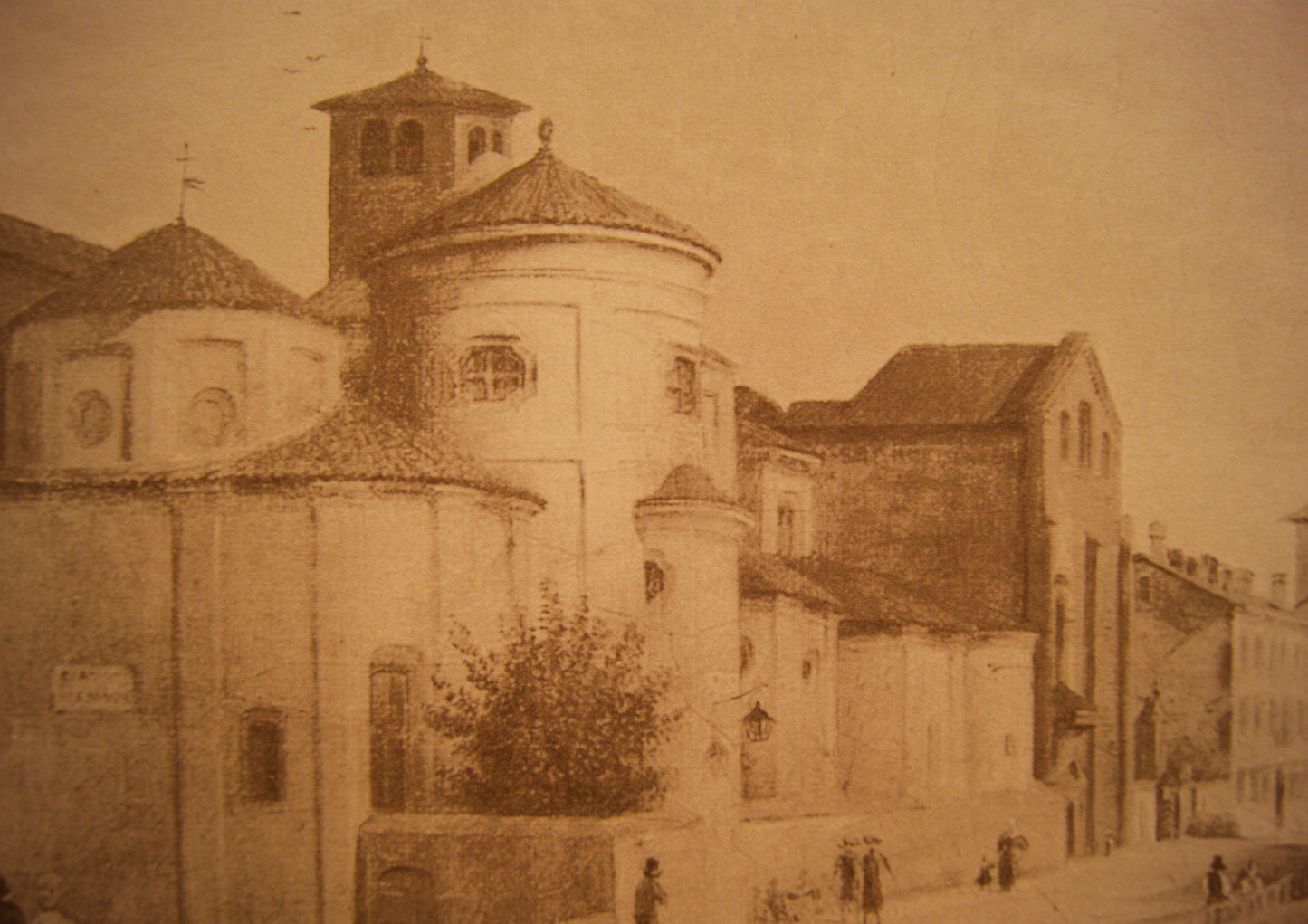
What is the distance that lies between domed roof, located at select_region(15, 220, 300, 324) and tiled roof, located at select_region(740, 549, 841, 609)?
183 cm

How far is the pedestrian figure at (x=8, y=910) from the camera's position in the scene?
3.87 metres

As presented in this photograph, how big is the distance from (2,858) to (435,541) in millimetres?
1697

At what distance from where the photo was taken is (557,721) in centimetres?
412

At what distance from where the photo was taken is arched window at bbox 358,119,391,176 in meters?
4.52

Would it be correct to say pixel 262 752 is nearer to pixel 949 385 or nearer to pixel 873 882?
pixel 873 882

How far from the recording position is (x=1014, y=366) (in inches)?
196

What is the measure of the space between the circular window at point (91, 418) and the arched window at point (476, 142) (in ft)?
5.04

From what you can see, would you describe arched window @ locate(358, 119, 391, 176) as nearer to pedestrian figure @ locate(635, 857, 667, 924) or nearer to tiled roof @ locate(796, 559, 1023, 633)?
tiled roof @ locate(796, 559, 1023, 633)

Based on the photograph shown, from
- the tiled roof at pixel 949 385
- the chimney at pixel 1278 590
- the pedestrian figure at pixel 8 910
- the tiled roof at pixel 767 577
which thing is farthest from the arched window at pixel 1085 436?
the pedestrian figure at pixel 8 910

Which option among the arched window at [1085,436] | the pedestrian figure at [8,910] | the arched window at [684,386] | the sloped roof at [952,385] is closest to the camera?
the pedestrian figure at [8,910]

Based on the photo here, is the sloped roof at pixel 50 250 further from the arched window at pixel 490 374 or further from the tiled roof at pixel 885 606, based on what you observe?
the tiled roof at pixel 885 606

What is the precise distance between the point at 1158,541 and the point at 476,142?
10.1 ft

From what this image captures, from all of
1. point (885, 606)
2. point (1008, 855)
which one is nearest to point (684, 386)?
point (885, 606)

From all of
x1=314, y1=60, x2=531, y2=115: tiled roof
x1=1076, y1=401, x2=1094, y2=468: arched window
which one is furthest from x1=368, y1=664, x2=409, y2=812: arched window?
x1=1076, y1=401, x2=1094, y2=468: arched window
